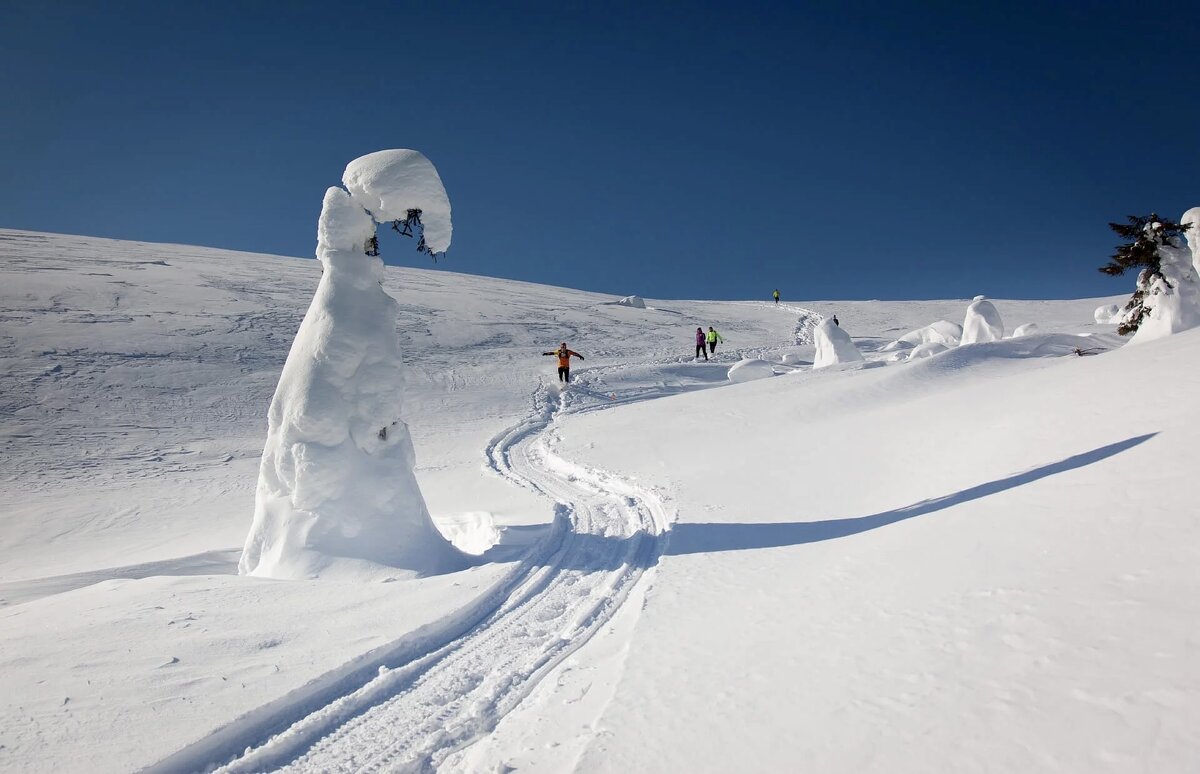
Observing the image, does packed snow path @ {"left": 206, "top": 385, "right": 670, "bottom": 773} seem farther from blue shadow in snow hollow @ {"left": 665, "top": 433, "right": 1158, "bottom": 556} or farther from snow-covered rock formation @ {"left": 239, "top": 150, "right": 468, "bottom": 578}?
snow-covered rock formation @ {"left": 239, "top": 150, "right": 468, "bottom": 578}

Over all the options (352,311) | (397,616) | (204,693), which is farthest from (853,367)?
(204,693)

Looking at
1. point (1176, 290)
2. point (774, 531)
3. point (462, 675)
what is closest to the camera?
point (462, 675)

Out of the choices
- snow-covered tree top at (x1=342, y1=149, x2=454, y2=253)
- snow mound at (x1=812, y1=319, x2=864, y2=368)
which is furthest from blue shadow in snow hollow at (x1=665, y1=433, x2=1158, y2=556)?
snow mound at (x1=812, y1=319, x2=864, y2=368)

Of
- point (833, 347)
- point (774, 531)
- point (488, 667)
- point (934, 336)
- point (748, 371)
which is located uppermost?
point (934, 336)

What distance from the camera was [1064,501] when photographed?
6000 millimetres

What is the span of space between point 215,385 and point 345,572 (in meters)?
15.7

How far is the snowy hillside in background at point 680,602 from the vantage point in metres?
3.60

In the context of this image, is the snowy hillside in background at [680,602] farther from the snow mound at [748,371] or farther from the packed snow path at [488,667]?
the snow mound at [748,371]

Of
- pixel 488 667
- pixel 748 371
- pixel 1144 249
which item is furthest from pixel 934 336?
pixel 488 667

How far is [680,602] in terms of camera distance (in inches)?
249

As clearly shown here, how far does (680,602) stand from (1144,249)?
728 inches

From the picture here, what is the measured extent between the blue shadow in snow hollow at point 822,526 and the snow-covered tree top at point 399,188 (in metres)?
5.43

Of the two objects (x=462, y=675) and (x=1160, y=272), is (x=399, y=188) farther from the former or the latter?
(x=1160, y=272)

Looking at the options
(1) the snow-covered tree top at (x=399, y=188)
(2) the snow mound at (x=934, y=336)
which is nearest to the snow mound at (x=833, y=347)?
(2) the snow mound at (x=934, y=336)
